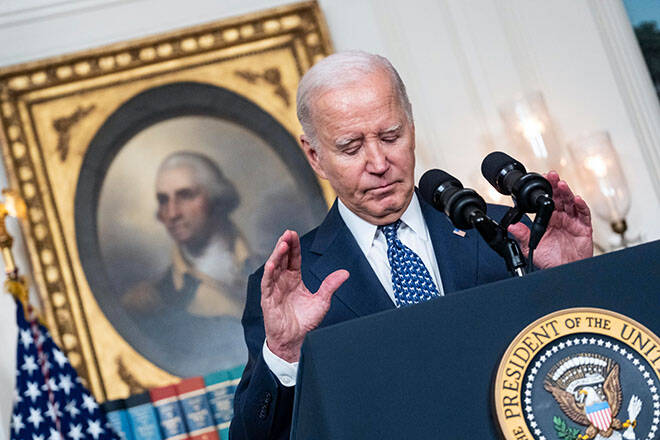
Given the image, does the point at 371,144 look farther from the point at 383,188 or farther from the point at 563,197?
the point at 563,197

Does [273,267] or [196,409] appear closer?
[273,267]

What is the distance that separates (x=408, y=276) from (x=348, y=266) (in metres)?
0.15

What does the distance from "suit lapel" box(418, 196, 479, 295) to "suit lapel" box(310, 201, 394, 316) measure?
0.15 m

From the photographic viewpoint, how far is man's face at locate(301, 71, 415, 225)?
199cm

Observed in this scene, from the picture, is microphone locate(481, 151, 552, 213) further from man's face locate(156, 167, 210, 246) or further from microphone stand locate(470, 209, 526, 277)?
man's face locate(156, 167, 210, 246)

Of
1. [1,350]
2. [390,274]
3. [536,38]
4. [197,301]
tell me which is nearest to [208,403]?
[197,301]

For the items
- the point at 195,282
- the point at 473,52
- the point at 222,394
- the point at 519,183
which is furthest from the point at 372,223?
the point at 473,52

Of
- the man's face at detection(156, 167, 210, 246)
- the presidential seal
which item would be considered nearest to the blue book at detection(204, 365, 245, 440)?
the man's face at detection(156, 167, 210, 246)

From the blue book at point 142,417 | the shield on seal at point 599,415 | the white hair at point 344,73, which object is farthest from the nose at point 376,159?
the blue book at point 142,417

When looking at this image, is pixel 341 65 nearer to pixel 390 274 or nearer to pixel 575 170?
pixel 390 274

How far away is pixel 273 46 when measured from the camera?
437 cm

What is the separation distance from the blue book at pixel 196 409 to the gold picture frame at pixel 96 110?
207 millimetres

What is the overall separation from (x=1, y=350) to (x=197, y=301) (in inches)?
35.8

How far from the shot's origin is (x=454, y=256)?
2.00 meters
